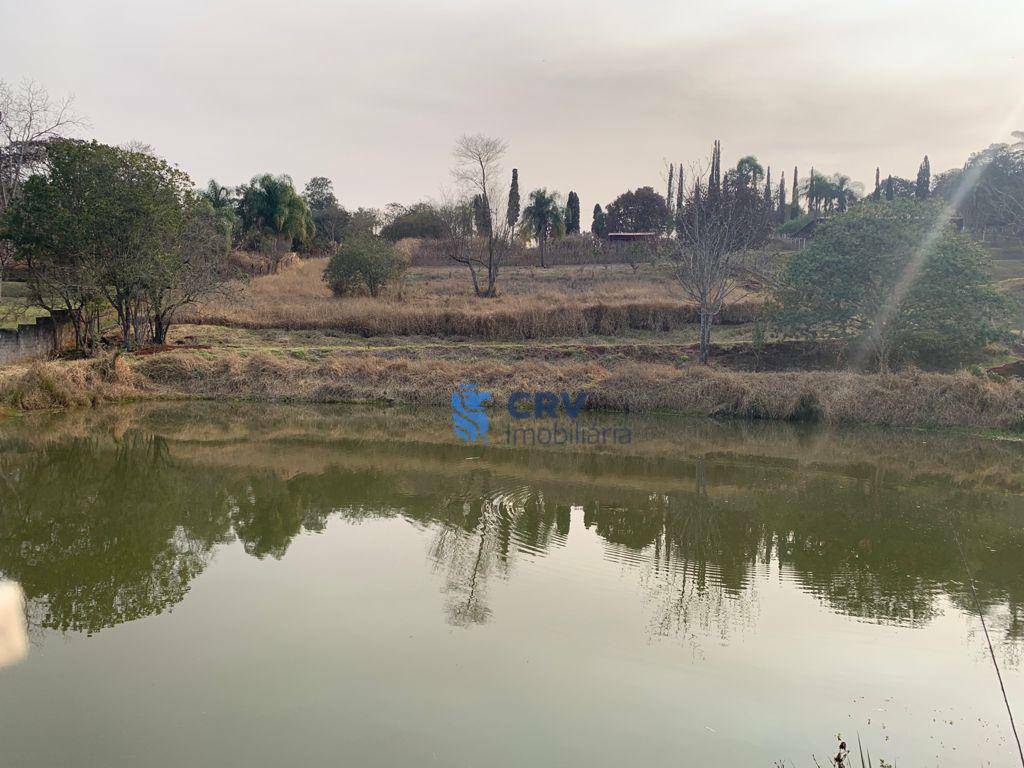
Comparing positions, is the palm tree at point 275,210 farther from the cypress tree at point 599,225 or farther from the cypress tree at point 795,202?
the cypress tree at point 795,202

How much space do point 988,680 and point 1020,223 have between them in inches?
2157

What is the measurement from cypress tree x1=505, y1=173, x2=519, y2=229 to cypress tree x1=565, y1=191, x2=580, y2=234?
9.28 metres

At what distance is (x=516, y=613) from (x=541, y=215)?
43.8 m

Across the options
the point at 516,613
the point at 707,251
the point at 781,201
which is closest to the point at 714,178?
the point at 707,251

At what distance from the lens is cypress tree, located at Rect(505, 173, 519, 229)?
4383cm

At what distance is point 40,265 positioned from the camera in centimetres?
2166

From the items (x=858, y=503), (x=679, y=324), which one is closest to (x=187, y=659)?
(x=858, y=503)

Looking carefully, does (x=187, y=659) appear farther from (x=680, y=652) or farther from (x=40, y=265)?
(x=40, y=265)

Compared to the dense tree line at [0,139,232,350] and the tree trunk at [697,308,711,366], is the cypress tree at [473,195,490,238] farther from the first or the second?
the dense tree line at [0,139,232,350]

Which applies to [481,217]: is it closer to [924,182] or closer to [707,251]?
[707,251]

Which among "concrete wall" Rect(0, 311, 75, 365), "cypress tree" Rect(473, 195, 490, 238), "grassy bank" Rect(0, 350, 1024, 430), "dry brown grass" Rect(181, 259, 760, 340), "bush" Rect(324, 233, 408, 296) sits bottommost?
"grassy bank" Rect(0, 350, 1024, 430)

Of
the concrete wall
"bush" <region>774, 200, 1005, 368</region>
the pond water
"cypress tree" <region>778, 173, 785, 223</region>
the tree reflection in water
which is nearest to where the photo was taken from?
the pond water

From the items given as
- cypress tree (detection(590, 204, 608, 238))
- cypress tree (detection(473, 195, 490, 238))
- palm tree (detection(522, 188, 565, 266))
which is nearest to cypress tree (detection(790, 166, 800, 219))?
cypress tree (detection(590, 204, 608, 238))

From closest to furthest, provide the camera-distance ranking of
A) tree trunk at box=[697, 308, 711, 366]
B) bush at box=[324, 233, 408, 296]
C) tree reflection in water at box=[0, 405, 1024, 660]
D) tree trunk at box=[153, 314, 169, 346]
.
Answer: tree reflection in water at box=[0, 405, 1024, 660], tree trunk at box=[153, 314, 169, 346], tree trunk at box=[697, 308, 711, 366], bush at box=[324, 233, 408, 296]
